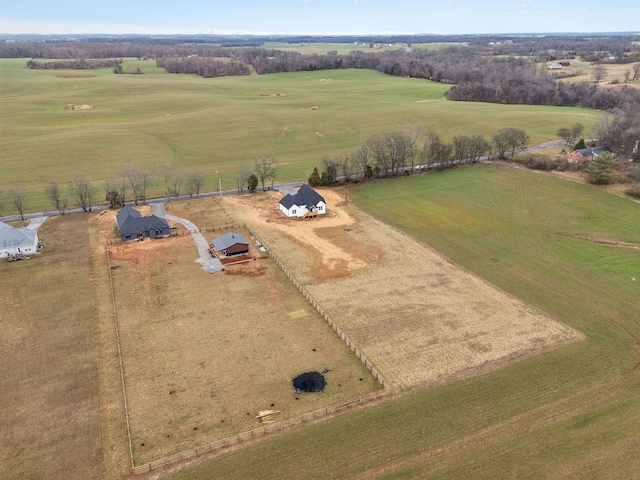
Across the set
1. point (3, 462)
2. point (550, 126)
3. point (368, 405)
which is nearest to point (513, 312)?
point (368, 405)

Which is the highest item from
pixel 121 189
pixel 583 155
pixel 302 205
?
pixel 583 155

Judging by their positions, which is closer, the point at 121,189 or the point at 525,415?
the point at 525,415

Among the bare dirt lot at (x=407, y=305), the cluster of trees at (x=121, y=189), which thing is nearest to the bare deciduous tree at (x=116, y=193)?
the cluster of trees at (x=121, y=189)

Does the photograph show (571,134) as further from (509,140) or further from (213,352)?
(213,352)

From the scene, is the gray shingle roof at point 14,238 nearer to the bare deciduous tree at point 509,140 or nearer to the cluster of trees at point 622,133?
the bare deciduous tree at point 509,140

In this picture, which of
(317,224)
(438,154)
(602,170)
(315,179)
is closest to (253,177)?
(315,179)

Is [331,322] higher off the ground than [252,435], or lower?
higher
